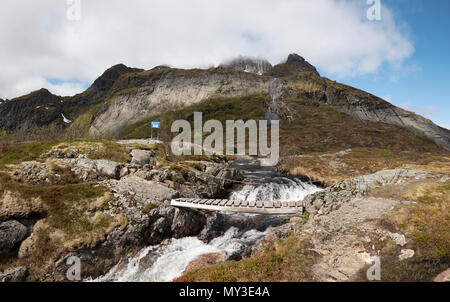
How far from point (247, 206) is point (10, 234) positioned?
19.9 metres

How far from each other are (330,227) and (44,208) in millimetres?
23521

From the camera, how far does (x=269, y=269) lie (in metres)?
12.2

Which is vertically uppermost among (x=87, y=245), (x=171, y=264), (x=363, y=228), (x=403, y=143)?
(x=403, y=143)

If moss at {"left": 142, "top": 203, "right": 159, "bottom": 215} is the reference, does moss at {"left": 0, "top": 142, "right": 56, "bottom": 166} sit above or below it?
above

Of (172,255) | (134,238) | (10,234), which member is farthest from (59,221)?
(172,255)

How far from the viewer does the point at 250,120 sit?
619 ft

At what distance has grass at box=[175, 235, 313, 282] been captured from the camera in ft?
37.7

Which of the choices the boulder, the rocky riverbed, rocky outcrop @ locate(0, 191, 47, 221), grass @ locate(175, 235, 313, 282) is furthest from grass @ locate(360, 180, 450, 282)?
the boulder

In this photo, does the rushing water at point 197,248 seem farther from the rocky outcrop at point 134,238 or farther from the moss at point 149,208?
Answer: the moss at point 149,208

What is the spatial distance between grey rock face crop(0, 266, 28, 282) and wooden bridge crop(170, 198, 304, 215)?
1230 centimetres

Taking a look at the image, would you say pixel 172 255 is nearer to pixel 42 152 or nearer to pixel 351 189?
pixel 351 189

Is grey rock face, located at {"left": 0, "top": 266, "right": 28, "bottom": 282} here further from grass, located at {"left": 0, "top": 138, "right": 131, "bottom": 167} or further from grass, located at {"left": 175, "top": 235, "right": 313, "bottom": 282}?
grass, located at {"left": 0, "top": 138, "right": 131, "bottom": 167}
